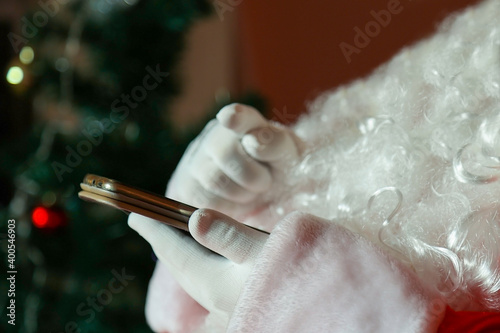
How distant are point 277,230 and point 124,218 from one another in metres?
0.66

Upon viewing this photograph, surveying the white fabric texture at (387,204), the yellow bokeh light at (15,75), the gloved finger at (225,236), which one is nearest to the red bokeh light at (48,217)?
the yellow bokeh light at (15,75)

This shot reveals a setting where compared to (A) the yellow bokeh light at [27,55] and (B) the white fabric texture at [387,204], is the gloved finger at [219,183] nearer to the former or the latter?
(B) the white fabric texture at [387,204]

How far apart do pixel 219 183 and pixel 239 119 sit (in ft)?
0.21

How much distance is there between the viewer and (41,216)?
977 millimetres

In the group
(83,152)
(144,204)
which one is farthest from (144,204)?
(83,152)

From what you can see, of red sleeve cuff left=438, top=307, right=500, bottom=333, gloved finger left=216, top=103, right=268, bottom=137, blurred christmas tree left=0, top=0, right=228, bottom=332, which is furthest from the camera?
blurred christmas tree left=0, top=0, right=228, bottom=332

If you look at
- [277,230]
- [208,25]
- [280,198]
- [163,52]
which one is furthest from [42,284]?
[208,25]

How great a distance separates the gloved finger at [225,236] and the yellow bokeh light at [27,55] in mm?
749

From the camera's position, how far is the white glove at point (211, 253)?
1.24ft

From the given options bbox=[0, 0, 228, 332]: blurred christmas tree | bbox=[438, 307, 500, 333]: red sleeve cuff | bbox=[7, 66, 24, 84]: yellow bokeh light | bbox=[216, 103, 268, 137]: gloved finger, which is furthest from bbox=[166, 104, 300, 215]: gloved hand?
bbox=[7, 66, 24, 84]: yellow bokeh light

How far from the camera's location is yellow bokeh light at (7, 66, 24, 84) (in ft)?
3.24

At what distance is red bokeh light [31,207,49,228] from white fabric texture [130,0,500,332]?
460mm

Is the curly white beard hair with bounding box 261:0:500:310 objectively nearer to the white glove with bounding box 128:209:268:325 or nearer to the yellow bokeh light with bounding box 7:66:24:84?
the white glove with bounding box 128:209:268:325

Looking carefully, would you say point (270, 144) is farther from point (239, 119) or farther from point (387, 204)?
point (387, 204)
